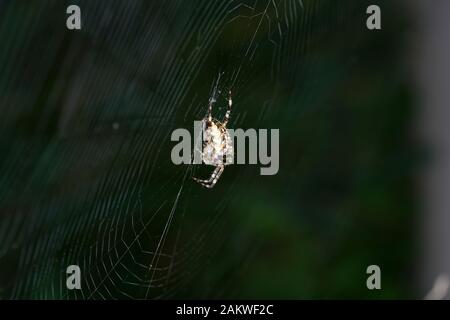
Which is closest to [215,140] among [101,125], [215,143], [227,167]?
[215,143]

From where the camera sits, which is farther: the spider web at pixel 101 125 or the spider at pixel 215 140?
the spider at pixel 215 140

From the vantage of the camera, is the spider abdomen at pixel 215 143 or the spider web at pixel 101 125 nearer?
the spider web at pixel 101 125

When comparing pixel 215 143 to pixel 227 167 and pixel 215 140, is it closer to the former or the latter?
pixel 215 140

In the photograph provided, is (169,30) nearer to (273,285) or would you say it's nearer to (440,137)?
(273,285)

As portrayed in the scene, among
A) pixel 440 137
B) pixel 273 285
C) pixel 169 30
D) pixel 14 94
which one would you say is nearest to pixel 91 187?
pixel 14 94

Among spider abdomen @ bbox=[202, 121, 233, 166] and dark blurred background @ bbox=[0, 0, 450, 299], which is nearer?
dark blurred background @ bbox=[0, 0, 450, 299]

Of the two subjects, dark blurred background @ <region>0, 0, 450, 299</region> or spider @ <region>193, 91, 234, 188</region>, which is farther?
spider @ <region>193, 91, 234, 188</region>
